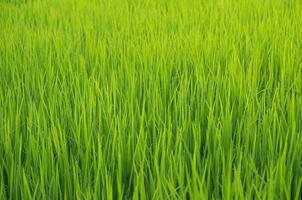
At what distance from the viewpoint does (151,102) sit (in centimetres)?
131

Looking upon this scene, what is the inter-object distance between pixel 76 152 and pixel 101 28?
5.13 ft

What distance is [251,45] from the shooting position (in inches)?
73.6

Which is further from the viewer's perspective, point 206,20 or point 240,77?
point 206,20

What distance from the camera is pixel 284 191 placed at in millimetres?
796

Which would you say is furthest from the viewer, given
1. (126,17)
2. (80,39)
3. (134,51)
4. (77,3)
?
(77,3)

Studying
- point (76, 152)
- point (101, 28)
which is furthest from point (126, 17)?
point (76, 152)

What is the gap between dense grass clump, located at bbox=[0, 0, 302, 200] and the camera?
0.88 m

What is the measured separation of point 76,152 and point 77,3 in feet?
8.05

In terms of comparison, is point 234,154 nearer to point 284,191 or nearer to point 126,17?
point 284,191

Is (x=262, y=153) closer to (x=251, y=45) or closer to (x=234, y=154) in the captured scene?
(x=234, y=154)

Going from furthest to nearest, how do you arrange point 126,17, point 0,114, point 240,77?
point 126,17, point 240,77, point 0,114

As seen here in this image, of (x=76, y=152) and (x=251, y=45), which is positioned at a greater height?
(x=251, y=45)

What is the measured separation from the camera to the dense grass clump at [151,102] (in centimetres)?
88

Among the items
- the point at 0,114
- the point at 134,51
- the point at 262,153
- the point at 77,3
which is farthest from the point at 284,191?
the point at 77,3
